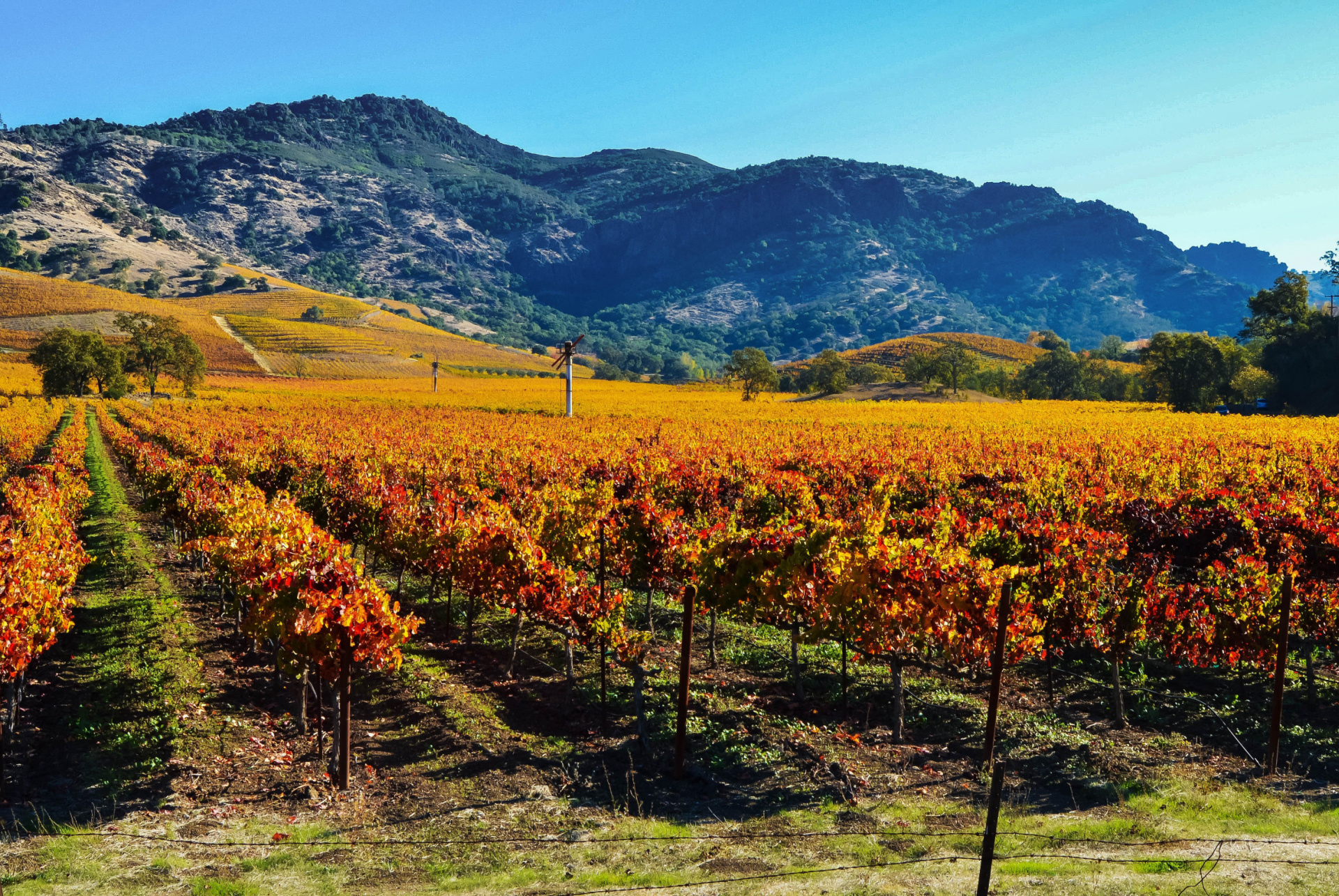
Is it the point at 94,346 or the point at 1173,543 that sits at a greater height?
the point at 94,346

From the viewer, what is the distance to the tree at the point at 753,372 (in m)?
106

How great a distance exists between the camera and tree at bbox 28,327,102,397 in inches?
3669

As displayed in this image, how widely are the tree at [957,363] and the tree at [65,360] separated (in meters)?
110

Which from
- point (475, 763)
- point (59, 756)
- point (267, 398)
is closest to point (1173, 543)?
point (475, 763)

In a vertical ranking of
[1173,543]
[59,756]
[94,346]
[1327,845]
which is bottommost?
[59,756]

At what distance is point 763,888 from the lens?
26.8ft

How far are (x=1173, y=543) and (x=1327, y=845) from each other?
11252 mm

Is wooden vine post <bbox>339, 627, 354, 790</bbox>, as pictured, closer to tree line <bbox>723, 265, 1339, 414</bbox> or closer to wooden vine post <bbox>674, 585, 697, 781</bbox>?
wooden vine post <bbox>674, 585, 697, 781</bbox>

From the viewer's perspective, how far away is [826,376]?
123 meters

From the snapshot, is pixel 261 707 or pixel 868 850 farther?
pixel 261 707

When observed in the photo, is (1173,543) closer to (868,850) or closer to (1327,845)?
(1327,845)

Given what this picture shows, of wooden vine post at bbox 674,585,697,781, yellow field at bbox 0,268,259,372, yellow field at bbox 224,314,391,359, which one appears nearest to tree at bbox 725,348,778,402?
yellow field at bbox 0,268,259,372

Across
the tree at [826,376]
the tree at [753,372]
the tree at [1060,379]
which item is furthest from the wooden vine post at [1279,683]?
the tree at [1060,379]

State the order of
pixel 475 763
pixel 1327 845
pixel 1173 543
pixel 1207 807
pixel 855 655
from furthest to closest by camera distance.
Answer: pixel 1173 543 < pixel 855 655 < pixel 475 763 < pixel 1207 807 < pixel 1327 845
